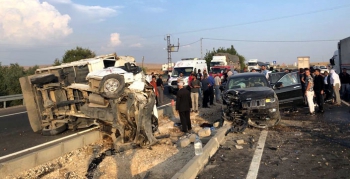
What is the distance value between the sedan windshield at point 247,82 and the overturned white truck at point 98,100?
344 centimetres

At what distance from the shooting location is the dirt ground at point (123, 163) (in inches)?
255

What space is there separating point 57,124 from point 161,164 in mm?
4840

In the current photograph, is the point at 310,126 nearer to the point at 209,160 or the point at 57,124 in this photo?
the point at 209,160

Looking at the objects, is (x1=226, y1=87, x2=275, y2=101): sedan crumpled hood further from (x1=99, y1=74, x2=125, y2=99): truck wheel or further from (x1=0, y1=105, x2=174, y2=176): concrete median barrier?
(x1=0, y1=105, x2=174, y2=176): concrete median barrier

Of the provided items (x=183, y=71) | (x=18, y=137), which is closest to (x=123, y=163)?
(x=18, y=137)

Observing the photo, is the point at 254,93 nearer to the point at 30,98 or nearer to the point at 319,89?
the point at 319,89

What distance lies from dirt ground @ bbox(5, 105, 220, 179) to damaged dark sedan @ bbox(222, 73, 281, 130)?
7.79ft

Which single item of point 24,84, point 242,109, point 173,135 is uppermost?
point 24,84

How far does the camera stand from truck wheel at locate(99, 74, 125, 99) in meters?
7.68

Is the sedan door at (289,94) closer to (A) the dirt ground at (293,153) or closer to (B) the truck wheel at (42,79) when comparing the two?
(A) the dirt ground at (293,153)

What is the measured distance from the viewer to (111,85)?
777 cm

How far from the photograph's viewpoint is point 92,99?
27.4 feet

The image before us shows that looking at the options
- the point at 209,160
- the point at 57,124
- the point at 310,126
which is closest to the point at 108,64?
the point at 57,124

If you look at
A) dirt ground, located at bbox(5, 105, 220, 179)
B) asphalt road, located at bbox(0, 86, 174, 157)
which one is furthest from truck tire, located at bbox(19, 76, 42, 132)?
dirt ground, located at bbox(5, 105, 220, 179)
